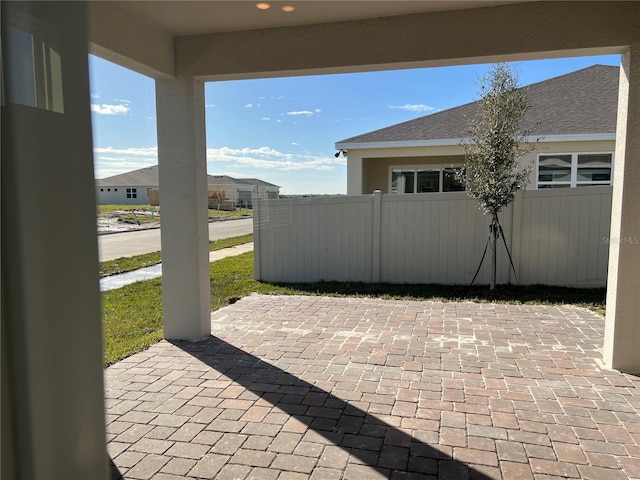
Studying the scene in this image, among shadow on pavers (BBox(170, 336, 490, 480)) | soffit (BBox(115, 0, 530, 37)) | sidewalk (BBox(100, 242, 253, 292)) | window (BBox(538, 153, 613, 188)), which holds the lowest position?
sidewalk (BBox(100, 242, 253, 292))

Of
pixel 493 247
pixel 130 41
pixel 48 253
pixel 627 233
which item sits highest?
pixel 130 41

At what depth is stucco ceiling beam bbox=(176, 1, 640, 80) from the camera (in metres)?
4.01

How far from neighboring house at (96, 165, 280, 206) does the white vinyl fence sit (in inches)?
42.2

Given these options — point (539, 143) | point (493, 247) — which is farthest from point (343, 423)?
point (539, 143)

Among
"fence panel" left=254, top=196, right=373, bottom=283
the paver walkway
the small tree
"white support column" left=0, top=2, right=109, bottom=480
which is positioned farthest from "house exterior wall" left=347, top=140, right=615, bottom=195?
"white support column" left=0, top=2, right=109, bottom=480

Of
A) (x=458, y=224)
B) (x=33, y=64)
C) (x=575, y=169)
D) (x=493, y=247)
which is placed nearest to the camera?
(x=33, y=64)

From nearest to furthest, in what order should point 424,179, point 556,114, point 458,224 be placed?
point 458,224, point 556,114, point 424,179

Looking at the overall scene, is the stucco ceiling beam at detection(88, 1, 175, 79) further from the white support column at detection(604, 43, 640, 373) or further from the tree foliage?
the tree foliage

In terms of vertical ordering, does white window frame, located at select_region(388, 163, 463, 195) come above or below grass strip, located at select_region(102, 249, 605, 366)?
above

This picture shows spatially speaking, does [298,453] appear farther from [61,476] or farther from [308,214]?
[308,214]

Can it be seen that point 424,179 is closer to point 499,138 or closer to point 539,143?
point 539,143

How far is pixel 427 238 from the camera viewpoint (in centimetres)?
836

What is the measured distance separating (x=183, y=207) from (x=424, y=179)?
894 centimetres

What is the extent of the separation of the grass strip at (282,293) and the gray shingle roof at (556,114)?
3.98 metres
